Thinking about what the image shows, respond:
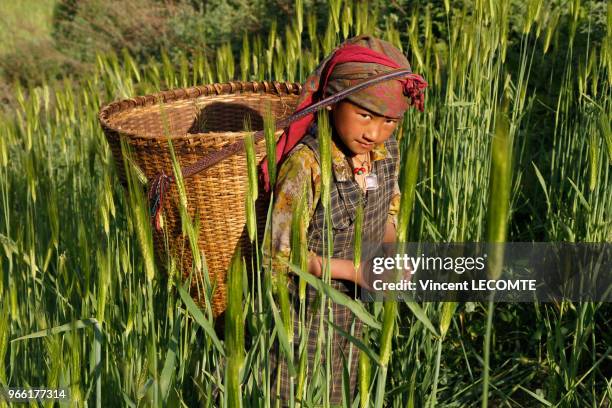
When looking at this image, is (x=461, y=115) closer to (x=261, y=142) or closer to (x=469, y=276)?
(x=469, y=276)

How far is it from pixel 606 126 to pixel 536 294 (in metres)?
0.64

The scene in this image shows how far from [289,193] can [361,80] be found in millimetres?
242

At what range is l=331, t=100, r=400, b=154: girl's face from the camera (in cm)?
137

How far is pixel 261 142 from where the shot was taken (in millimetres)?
1522

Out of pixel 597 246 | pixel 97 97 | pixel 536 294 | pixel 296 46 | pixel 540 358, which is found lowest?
pixel 540 358

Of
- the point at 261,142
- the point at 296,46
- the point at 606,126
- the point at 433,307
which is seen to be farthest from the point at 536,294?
Answer: the point at 296,46

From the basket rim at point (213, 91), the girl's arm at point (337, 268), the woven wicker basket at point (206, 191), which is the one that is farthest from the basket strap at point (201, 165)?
the basket rim at point (213, 91)

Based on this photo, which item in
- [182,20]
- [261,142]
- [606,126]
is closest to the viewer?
[606,126]

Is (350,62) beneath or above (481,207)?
above

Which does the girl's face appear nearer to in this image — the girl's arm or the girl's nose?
the girl's nose

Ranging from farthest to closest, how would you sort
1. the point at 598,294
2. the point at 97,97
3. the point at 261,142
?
the point at 97,97
the point at 598,294
the point at 261,142

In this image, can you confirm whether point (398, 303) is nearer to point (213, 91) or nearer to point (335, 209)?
point (335, 209)

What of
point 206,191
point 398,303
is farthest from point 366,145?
point 398,303

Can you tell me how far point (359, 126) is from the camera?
1382 mm
